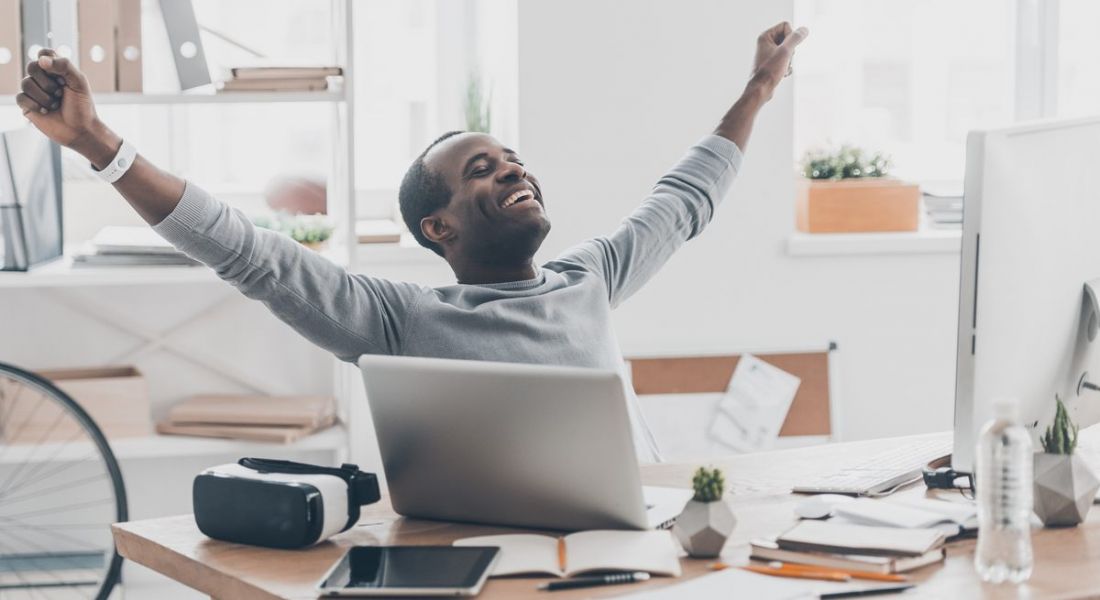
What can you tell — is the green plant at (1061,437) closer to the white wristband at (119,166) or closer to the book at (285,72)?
the white wristband at (119,166)

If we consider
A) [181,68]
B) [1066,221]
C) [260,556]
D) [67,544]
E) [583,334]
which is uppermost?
[181,68]

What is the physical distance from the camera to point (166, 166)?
3.21 m

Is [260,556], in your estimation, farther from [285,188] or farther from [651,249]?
[285,188]

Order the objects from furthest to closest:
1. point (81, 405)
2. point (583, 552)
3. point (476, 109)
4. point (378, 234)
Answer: point (476, 109), point (378, 234), point (81, 405), point (583, 552)

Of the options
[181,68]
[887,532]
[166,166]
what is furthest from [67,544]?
[887,532]

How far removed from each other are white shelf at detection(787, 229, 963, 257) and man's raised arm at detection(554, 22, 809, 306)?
2.76 feet

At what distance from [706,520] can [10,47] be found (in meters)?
1.80

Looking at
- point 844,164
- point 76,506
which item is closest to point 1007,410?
point 844,164

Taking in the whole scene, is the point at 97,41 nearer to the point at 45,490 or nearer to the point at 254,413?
the point at 254,413

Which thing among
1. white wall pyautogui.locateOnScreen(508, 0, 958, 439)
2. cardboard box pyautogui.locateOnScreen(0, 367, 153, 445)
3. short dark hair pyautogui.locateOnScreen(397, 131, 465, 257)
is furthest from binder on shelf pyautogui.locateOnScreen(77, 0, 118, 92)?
white wall pyautogui.locateOnScreen(508, 0, 958, 439)

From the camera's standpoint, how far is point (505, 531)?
1.58m

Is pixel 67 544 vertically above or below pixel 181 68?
below

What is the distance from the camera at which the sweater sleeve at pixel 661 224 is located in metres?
2.23

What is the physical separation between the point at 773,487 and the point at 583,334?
0.39 metres
